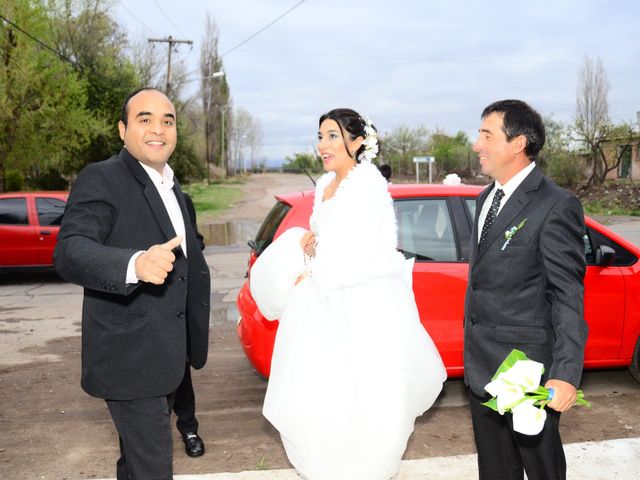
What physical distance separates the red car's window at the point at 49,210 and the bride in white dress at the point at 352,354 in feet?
29.2

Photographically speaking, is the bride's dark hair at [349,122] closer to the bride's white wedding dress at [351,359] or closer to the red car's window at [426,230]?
the bride's white wedding dress at [351,359]

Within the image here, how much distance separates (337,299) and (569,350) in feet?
3.45

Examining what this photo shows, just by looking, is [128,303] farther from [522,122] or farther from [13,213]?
→ [13,213]

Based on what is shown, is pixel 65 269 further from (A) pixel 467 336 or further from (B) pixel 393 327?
(A) pixel 467 336

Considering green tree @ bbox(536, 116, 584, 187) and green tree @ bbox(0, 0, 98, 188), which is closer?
green tree @ bbox(0, 0, 98, 188)

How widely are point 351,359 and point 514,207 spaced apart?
38.5 inches

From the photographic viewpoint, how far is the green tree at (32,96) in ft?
62.6

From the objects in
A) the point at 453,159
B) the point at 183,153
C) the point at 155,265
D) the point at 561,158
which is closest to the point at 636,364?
the point at 155,265

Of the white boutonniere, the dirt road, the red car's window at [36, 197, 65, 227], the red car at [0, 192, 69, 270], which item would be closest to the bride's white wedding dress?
the white boutonniere

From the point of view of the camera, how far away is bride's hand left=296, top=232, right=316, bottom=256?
326cm

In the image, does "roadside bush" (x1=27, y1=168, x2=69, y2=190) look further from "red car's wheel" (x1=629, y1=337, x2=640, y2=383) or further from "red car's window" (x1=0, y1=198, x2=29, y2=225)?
"red car's wheel" (x1=629, y1=337, x2=640, y2=383)

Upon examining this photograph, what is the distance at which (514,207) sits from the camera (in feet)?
8.45

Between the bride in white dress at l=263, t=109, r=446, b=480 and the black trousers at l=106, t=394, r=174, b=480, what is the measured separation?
1.66 feet

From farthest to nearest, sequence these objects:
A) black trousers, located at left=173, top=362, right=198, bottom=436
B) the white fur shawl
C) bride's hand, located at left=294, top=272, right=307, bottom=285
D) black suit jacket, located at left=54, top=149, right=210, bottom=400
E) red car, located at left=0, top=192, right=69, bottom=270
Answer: red car, located at left=0, top=192, right=69, bottom=270 < black trousers, located at left=173, top=362, right=198, bottom=436 < bride's hand, located at left=294, top=272, right=307, bottom=285 < the white fur shawl < black suit jacket, located at left=54, top=149, right=210, bottom=400
